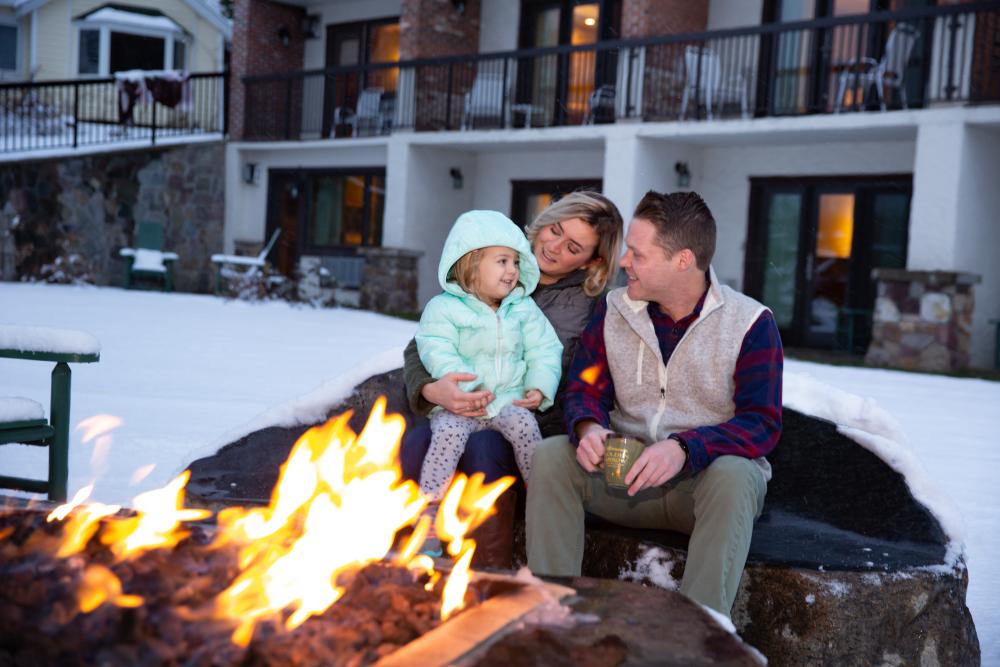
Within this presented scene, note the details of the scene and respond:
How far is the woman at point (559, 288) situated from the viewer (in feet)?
10.0

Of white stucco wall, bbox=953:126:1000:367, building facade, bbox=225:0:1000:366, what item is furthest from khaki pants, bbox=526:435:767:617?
white stucco wall, bbox=953:126:1000:367

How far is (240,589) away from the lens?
1.67m

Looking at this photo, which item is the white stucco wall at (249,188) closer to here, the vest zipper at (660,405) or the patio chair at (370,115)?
the patio chair at (370,115)

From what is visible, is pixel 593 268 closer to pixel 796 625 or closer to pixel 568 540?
pixel 568 540

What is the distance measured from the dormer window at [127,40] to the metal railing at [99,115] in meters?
0.66

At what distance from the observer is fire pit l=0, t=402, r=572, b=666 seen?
1516 millimetres

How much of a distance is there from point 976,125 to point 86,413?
9452 mm

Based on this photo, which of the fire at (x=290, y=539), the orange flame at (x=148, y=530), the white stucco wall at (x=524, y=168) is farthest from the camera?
the white stucco wall at (x=524, y=168)

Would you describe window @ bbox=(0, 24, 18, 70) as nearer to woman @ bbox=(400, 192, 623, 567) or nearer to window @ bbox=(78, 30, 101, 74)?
window @ bbox=(78, 30, 101, 74)

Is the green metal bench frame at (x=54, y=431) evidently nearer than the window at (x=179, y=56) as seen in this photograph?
Yes

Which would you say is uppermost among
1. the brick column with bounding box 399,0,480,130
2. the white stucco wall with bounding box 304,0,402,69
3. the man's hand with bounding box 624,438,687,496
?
the white stucco wall with bounding box 304,0,402,69

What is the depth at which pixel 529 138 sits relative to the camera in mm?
14375

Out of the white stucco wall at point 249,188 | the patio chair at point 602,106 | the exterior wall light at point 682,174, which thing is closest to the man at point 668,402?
the exterior wall light at point 682,174

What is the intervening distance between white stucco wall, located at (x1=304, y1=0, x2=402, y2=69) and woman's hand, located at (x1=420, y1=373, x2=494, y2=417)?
51.1 ft
